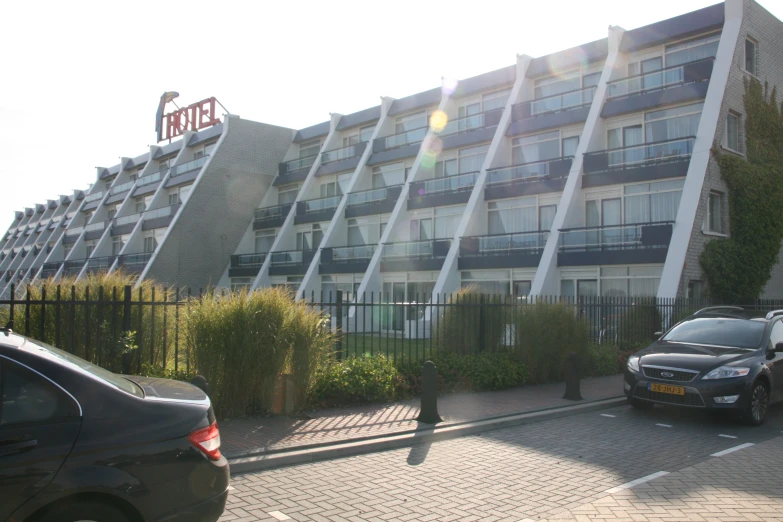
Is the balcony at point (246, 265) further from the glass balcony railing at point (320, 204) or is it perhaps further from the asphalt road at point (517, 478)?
the asphalt road at point (517, 478)

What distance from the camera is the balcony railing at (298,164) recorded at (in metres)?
37.9

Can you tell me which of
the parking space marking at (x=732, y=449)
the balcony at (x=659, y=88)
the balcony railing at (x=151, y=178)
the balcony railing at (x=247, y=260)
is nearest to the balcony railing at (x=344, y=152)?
the balcony railing at (x=247, y=260)

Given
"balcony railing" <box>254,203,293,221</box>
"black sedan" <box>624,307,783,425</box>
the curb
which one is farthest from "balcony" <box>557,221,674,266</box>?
"balcony railing" <box>254,203,293,221</box>

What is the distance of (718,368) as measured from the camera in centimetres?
906

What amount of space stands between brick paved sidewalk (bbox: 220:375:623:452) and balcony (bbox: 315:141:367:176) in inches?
952

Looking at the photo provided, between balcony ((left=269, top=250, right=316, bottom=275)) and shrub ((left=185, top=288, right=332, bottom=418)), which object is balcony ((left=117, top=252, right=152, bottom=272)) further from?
shrub ((left=185, top=288, right=332, bottom=418))

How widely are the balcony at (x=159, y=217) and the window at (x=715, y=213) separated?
27.4m

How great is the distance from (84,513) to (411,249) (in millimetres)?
25919

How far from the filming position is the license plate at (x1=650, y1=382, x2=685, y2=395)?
9.10 m

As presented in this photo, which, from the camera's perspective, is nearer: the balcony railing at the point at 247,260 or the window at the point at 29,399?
the window at the point at 29,399

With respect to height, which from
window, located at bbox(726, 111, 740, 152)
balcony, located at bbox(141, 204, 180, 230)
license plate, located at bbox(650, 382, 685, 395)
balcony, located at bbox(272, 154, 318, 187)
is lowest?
license plate, located at bbox(650, 382, 685, 395)

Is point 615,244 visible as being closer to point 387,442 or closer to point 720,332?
point 720,332

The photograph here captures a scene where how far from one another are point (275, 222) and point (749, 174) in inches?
965

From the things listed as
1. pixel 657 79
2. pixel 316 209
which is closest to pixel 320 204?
pixel 316 209
